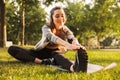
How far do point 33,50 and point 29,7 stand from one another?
21.4 metres

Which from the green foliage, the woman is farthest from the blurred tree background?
the woman

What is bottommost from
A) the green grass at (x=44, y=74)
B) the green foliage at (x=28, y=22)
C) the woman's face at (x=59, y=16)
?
the green foliage at (x=28, y=22)

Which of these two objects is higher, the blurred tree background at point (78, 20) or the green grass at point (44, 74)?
the green grass at point (44, 74)

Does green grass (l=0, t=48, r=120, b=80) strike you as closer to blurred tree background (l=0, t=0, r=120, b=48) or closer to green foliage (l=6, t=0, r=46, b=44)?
blurred tree background (l=0, t=0, r=120, b=48)

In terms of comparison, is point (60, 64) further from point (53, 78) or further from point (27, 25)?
point (27, 25)

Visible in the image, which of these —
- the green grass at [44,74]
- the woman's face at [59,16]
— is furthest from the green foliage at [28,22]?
the green grass at [44,74]

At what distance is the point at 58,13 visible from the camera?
6.49 m

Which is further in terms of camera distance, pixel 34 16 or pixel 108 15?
pixel 34 16

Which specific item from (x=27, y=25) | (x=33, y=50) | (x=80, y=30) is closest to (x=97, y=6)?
(x=80, y=30)

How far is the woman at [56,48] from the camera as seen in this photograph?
5289mm

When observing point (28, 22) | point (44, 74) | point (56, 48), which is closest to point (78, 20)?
point (28, 22)

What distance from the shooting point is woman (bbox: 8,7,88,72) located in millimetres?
5289

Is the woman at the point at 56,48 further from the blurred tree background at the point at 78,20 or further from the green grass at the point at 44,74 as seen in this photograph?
the blurred tree background at the point at 78,20

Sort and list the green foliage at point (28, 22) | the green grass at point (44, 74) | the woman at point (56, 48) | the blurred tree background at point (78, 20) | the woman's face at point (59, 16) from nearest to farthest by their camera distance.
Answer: the green grass at point (44, 74)
the woman at point (56, 48)
the woman's face at point (59, 16)
the blurred tree background at point (78, 20)
the green foliage at point (28, 22)
